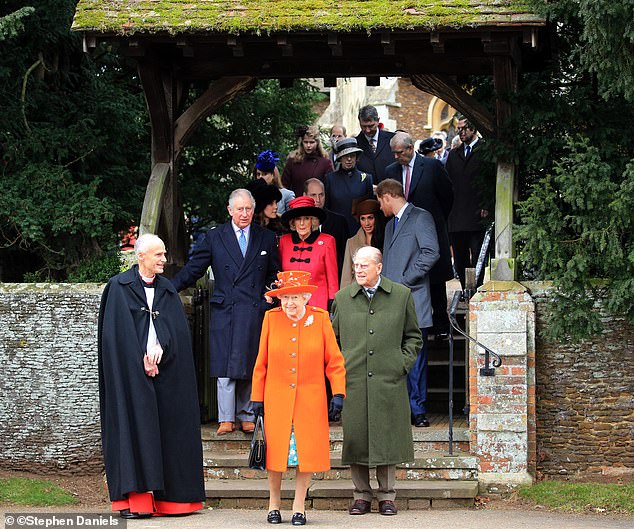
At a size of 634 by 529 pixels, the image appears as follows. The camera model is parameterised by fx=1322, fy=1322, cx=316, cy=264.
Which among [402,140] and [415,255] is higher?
[402,140]

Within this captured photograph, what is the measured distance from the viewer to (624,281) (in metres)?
10.3

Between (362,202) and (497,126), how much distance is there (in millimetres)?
1344

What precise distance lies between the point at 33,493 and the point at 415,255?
3698 millimetres

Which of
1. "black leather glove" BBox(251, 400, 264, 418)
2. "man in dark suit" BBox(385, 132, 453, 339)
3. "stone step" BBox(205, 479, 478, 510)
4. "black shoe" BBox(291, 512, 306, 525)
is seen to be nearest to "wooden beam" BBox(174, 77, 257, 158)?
"man in dark suit" BBox(385, 132, 453, 339)

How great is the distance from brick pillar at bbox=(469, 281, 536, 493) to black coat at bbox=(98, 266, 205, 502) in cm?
241

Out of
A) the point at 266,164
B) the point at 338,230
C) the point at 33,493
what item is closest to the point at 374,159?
the point at 266,164

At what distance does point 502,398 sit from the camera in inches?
417

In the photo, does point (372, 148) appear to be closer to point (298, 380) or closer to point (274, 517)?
point (298, 380)

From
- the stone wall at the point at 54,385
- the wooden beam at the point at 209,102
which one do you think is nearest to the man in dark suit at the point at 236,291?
the stone wall at the point at 54,385

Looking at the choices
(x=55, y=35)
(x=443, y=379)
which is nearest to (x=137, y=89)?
(x=55, y=35)

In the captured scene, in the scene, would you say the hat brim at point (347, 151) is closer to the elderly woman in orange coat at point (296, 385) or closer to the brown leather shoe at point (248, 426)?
the brown leather shoe at point (248, 426)

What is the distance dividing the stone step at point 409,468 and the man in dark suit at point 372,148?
12.4 ft

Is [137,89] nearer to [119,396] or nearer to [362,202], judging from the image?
[362,202]

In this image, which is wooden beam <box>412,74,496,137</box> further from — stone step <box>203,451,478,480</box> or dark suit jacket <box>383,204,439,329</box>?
stone step <box>203,451,478,480</box>
